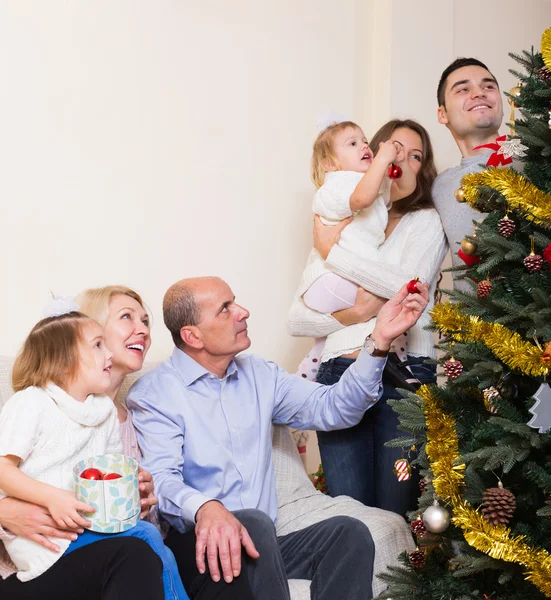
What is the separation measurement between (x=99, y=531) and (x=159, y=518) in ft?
1.42

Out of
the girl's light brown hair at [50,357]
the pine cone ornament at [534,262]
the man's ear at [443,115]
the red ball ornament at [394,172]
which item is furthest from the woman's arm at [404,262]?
the girl's light brown hair at [50,357]

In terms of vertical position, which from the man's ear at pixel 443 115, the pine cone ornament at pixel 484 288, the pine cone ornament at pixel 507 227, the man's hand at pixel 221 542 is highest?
the man's ear at pixel 443 115

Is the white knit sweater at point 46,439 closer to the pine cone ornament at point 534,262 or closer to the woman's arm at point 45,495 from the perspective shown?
the woman's arm at point 45,495

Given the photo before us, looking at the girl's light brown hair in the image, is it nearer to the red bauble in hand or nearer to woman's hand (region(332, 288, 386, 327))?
the red bauble in hand

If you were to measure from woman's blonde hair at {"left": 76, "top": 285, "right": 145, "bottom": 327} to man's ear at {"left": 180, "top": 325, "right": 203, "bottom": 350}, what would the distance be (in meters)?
0.16

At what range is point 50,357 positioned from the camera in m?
2.03

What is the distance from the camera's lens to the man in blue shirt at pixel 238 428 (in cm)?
208

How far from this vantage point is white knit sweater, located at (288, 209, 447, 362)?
254 centimetres

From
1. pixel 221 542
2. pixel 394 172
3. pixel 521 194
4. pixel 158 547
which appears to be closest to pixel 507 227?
pixel 521 194

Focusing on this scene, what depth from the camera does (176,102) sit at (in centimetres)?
Result: 332

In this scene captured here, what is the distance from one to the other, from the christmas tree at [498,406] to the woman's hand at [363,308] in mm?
547

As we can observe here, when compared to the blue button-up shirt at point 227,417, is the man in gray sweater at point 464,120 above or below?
above

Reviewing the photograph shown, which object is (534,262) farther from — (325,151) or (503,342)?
(325,151)

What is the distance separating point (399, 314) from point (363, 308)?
251 millimetres
